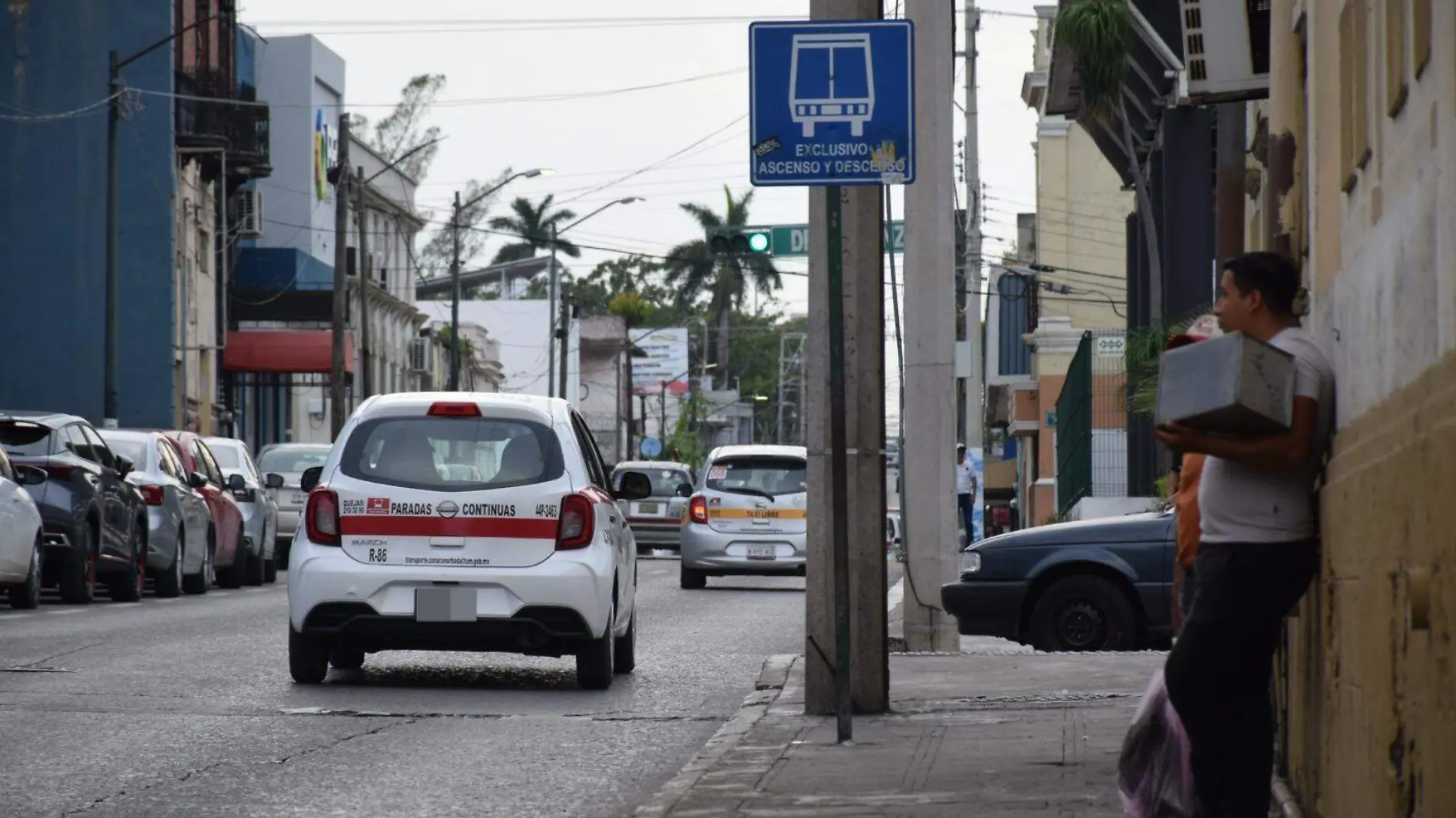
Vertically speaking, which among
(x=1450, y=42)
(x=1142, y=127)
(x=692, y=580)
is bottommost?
(x=692, y=580)

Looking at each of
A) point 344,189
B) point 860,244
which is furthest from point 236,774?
point 344,189

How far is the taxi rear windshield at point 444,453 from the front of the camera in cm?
1238

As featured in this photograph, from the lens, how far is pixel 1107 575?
14594 millimetres

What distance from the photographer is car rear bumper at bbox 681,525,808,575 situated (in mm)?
25375

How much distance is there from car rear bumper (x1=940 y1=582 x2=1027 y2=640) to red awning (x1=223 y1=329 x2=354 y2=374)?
130ft

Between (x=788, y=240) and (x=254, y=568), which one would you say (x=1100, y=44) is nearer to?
(x=788, y=240)

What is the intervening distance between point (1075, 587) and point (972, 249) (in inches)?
887

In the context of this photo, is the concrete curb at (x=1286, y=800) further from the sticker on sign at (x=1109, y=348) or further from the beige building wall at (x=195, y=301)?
the beige building wall at (x=195, y=301)

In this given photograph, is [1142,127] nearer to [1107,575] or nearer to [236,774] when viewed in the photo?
[1107,575]

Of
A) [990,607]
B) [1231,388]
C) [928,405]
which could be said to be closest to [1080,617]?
→ [990,607]

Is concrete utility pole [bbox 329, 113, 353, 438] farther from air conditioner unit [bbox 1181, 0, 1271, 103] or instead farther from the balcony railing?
air conditioner unit [bbox 1181, 0, 1271, 103]

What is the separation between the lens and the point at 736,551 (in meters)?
25.4

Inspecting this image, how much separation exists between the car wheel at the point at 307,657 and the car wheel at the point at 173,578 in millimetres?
10811

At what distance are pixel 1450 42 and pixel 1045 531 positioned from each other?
10.3 metres
